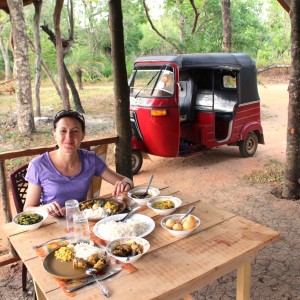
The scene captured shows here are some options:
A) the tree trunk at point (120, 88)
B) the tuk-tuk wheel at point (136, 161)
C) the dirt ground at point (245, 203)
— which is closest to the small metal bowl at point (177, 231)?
the dirt ground at point (245, 203)

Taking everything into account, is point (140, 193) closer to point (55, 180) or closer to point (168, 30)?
point (55, 180)

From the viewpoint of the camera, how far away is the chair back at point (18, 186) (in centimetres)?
252

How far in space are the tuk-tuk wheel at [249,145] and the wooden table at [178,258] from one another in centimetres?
517

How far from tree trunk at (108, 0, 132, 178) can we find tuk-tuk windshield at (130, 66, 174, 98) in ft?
8.68

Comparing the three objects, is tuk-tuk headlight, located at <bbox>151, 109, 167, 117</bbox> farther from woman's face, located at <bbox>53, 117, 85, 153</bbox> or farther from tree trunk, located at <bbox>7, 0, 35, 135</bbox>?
tree trunk, located at <bbox>7, 0, 35, 135</bbox>

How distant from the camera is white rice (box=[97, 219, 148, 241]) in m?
1.74

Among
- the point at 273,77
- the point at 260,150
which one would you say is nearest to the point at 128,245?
the point at 260,150

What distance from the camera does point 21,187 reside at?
2.59 meters

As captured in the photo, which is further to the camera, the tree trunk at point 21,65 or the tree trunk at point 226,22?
the tree trunk at point 226,22

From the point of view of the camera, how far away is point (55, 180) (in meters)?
2.30

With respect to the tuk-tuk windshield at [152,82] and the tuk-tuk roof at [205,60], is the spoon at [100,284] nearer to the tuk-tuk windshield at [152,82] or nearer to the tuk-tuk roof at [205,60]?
the tuk-tuk windshield at [152,82]

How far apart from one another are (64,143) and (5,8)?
7164mm

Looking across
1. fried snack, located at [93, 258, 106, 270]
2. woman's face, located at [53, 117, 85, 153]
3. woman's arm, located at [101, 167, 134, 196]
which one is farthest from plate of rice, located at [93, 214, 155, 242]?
woman's face, located at [53, 117, 85, 153]

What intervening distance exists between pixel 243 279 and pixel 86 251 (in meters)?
0.90
